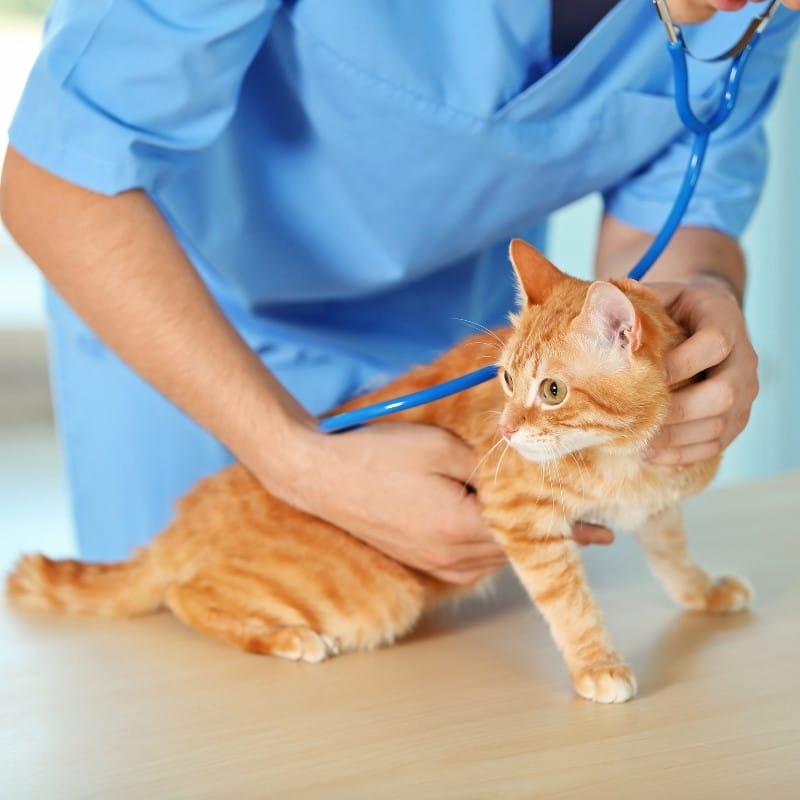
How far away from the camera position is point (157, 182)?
116 centimetres

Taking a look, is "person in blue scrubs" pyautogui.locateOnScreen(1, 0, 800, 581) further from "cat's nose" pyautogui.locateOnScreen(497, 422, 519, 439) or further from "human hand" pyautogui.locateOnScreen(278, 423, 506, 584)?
"cat's nose" pyautogui.locateOnScreen(497, 422, 519, 439)

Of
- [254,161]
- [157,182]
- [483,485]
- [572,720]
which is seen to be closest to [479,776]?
[572,720]

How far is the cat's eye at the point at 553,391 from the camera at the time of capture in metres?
1.01

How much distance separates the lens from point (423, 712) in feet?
3.19

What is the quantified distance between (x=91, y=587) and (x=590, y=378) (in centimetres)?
58

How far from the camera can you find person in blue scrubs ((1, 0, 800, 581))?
3.59ft

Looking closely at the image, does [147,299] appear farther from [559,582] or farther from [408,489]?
[559,582]

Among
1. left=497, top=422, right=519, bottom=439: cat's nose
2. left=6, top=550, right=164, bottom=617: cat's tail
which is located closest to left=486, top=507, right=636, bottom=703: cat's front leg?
left=497, top=422, right=519, bottom=439: cat's nose

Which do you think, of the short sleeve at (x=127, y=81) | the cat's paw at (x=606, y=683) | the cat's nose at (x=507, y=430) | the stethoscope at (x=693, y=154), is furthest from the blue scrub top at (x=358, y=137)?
the cat's paw at (x=606, y=683)

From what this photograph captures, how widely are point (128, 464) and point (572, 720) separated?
0.77 m

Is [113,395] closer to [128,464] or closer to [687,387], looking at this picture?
[128,464]

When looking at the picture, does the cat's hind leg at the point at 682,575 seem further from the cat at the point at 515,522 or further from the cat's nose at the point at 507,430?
the cat's nose at the point at 507,430

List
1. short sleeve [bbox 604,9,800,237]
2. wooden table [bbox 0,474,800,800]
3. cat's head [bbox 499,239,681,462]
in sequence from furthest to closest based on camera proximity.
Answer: short sleeve [bbox 604,9,800,237] < cat's head [bbox 499,239,681,462] < wooden table [bbox 0,474,800,800]

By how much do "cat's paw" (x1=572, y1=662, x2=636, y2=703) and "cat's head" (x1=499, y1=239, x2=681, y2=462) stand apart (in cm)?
18
